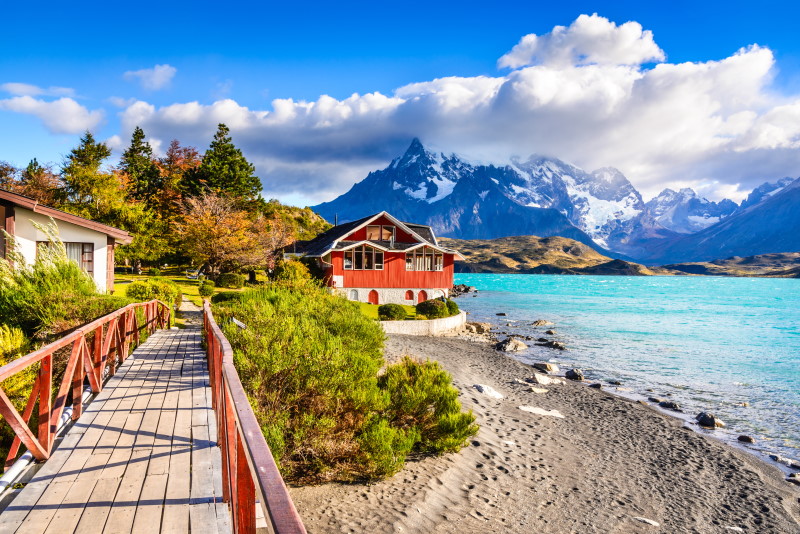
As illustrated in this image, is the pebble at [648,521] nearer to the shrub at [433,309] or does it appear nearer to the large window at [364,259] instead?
the shrub at [433,309]

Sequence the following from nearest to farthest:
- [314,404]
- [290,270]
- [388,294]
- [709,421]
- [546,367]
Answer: [314,404] < [709,421] < [546,367] < [290,270] < [388,294]

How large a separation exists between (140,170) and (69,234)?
44104mm

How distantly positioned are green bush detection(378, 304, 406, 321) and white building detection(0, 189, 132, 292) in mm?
15780

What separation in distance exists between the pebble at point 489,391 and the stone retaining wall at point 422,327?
39.5 feet

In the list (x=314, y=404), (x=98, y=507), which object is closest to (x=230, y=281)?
(x=314, y=404)

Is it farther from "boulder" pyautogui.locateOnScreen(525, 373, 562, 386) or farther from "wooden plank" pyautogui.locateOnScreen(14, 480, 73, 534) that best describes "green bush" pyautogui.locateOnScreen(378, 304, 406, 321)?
"wooden plank" pyautogui.locateOnScreen(14, 480, 73, 534)

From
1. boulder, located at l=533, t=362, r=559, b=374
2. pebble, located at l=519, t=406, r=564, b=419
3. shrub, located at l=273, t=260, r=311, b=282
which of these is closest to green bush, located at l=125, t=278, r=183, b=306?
shrub, located at l=273, t=260, r=311, b=282

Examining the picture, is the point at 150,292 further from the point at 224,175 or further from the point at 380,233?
the point at 224,175

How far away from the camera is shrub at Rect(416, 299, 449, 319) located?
33.5m

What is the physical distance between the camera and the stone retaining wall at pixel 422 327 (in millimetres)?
30750

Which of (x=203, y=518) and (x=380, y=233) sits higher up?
(x=380, y=233)

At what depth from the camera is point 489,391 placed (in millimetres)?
17797

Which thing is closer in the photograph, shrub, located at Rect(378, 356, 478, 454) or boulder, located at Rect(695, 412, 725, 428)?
shrub, located at Rect(378, 356, 478, 454)

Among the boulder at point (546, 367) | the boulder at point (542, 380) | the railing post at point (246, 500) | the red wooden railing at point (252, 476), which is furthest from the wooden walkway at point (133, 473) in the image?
the boulder at point (546, 367)
